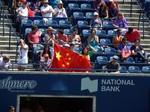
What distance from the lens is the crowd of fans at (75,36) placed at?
95.5 ft

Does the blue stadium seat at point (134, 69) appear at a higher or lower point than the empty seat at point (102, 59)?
lower

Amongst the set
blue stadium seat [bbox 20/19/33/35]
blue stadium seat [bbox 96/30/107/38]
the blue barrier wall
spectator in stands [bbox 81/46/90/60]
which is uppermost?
blue stadium seat [bbox 20/19/33/35]

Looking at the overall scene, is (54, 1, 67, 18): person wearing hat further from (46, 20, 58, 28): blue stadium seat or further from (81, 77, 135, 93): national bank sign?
(81, 77, 135, 93): national bank sign

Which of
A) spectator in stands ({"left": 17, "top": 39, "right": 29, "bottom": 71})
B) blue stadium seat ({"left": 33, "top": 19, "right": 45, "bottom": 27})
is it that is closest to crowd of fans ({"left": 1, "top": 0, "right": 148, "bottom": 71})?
spectator in stands ({"left": 17, "top": 39, "right": 29, "bottom": 71})

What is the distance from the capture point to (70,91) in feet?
93.9

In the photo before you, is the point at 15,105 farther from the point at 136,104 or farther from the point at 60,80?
the point at 136,104

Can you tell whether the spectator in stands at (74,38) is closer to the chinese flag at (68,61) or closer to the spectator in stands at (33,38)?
the spectator in stands at (33,38)

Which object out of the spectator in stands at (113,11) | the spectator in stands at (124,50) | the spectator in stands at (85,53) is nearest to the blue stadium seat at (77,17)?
the spectator in stands at (113,11)

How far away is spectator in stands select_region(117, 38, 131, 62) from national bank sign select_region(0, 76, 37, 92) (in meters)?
3.47

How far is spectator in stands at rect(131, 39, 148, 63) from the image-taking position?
30578 millimetres

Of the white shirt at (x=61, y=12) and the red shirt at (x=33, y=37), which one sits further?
the white shirt at (x=61, y=12)

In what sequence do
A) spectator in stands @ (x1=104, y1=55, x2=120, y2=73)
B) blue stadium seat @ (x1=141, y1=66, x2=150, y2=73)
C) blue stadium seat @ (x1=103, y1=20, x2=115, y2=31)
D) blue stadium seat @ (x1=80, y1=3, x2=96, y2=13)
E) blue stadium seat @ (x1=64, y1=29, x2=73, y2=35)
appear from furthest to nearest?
blue stadium seat @ (x1=80, y1=3, x2=96, y2=13) → blue stadium seat @ (x1=103, y1=20, x2=115, y2=31) → blue stadium seat @ (x1=64, y1=29, x2=73, y2=35) → blue stadium seat @ (x1=141, y1=66, x2=150, y2=73) → spectator in stands @ (x1=104, y1=55, x2=120, y2=73)

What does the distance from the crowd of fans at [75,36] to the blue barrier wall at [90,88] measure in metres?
0.45

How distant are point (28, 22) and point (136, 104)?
4.60m
